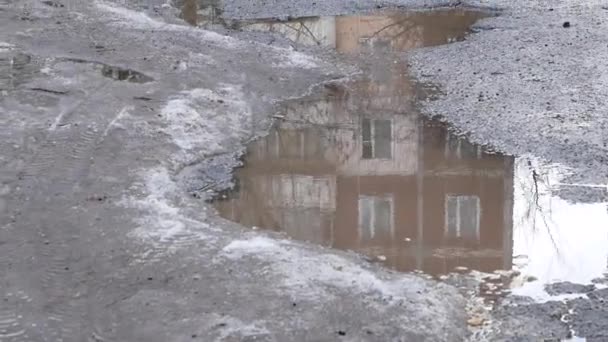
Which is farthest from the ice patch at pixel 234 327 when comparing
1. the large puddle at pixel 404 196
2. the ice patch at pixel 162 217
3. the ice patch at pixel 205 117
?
the ice patch at pixel 205 117

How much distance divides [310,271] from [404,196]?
6.11ft

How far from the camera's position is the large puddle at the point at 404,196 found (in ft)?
22.2

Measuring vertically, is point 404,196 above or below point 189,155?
below

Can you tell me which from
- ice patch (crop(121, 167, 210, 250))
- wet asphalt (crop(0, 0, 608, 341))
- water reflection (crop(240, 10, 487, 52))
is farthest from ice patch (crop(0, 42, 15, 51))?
ice patch (crop(121, 167, 210, 250))

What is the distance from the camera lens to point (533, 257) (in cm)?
670

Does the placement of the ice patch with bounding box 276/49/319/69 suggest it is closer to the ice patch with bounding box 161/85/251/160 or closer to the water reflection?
the water reflection

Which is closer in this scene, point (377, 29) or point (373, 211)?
point (373, 211)

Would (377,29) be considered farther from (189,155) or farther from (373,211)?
(373,211)

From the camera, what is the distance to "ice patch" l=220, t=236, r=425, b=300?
5945mm

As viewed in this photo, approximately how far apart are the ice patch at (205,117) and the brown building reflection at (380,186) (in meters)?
0.38

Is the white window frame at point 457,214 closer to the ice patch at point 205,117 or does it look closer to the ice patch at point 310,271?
the ice patch at point 310,271

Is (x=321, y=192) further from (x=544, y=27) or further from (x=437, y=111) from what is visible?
(x=544, y=27)

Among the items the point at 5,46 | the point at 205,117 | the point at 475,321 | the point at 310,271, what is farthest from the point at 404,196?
the point at 5,46

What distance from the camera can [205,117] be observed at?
29.9 ft
